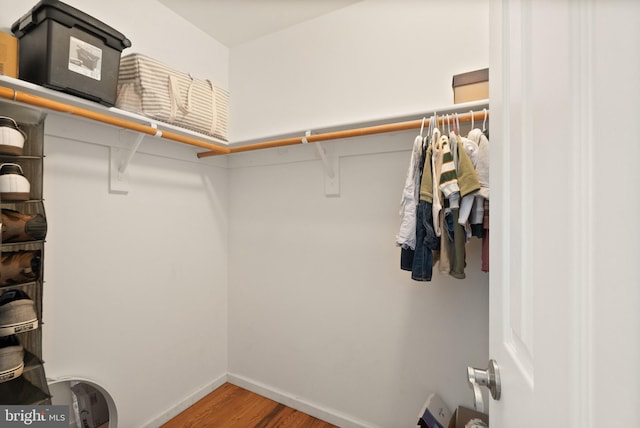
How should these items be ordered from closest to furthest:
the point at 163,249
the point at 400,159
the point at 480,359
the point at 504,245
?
the point at 504,245 → the point at 480,359 → the point at 400,159 → the point at 163,249

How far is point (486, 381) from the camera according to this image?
0.63 metres

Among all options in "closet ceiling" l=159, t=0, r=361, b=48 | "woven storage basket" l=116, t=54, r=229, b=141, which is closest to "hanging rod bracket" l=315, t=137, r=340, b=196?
"woven storage basket" l=116, t=54, r=229, b=141

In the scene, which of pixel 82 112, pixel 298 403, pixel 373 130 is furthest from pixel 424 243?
pixel 82 112

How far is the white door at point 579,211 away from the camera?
0.22m

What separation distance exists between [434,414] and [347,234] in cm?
100

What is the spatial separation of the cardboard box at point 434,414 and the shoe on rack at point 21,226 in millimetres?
1799

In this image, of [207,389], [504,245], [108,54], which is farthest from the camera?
[207,389]

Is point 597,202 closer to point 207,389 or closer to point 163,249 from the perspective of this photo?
point 163,249

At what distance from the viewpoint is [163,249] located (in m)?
1.83

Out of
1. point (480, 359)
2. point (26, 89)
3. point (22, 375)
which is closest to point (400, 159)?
point (480, 359)

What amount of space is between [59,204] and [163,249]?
58 cm

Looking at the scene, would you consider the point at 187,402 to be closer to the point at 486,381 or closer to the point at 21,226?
the point at 21,226

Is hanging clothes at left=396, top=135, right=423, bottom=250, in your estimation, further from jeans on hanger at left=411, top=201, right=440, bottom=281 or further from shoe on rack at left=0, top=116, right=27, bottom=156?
shoe on rack at left=0, top=116, right=27, bottom=156

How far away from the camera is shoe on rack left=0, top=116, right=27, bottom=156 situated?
1.04m
